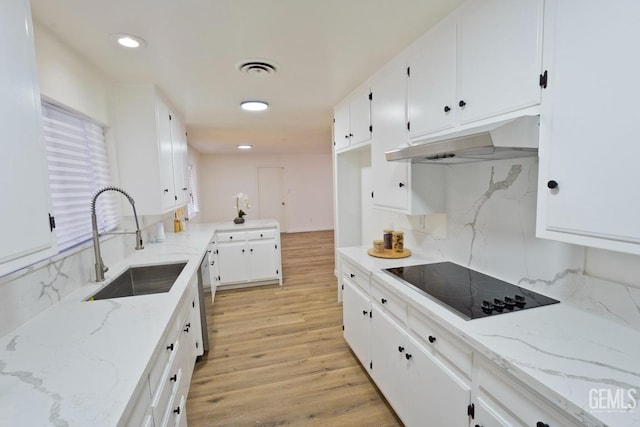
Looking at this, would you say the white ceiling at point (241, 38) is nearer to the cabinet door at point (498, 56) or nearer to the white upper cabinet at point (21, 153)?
the cabinet door at point (498, 56)

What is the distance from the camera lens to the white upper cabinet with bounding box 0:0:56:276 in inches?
33.7

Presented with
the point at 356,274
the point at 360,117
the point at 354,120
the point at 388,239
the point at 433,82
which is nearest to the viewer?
the point at 433,82

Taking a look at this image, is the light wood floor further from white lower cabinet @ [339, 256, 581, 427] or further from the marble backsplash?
the marble backsplash

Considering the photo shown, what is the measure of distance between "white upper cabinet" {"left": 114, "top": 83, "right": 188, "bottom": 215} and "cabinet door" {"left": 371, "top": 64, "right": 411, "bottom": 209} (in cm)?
186

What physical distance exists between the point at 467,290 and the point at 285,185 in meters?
7.34

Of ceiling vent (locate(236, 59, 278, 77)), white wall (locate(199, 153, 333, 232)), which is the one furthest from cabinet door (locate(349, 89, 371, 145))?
white wall (locate(199, 153, 333, 232))

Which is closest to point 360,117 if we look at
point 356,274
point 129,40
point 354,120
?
point 354,120

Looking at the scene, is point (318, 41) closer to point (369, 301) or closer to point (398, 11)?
point (398, 11)

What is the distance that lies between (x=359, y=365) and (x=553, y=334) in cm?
161

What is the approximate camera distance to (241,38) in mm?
1700

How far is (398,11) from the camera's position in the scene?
1.48 metres

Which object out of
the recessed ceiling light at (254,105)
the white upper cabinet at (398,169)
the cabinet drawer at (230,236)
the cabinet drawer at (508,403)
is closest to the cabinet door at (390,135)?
the white upper cabinet at (398,169)

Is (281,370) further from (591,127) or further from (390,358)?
(591,127)

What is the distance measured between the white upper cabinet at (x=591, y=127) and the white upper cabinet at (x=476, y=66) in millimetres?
81
